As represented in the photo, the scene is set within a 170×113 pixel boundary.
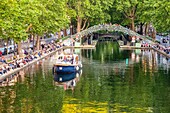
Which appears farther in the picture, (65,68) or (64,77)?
(65,68)

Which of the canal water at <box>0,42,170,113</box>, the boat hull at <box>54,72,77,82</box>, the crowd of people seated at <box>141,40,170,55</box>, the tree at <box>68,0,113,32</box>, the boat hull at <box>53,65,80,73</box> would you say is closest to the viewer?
the canal water at <box>0,42,170,113</box>

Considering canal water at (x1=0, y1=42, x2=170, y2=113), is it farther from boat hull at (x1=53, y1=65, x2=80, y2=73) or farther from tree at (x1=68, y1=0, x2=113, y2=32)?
tree at (x1=68, y1=0, x2=113, y2=32)

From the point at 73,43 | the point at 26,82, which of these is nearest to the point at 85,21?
the point at 73,43

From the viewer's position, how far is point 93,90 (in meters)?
57.4

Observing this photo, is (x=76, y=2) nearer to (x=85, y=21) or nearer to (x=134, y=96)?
(x=85, y=21)

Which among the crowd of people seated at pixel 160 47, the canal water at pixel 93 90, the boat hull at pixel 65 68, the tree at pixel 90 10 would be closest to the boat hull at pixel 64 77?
the canal water at pixel 93 90

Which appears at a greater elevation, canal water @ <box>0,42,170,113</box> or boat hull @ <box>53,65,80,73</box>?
boat hull @ <box>53,65,80,73</box>

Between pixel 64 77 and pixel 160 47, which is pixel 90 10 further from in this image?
pixel 64 77

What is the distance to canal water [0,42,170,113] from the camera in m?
47.2

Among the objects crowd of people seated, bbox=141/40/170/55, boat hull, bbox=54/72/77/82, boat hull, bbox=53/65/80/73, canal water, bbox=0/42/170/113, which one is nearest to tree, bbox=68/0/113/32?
crowd of people seated, bbox=141/40/170/55

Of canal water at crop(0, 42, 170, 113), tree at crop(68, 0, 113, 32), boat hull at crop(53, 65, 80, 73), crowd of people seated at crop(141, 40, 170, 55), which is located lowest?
canal water at crop(0, 42, 170, 113)

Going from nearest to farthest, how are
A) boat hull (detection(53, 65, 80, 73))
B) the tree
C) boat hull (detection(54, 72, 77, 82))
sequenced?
boat hull (detection(54, 72, 77, 82))
boat hull (detection(53, 65, 80, 73))
the tree

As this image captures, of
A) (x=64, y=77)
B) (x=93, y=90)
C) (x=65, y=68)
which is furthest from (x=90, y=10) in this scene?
(x=93, y=90)

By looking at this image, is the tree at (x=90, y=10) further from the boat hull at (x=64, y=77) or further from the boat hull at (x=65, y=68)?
the boat hull at (x=64, y=77)
